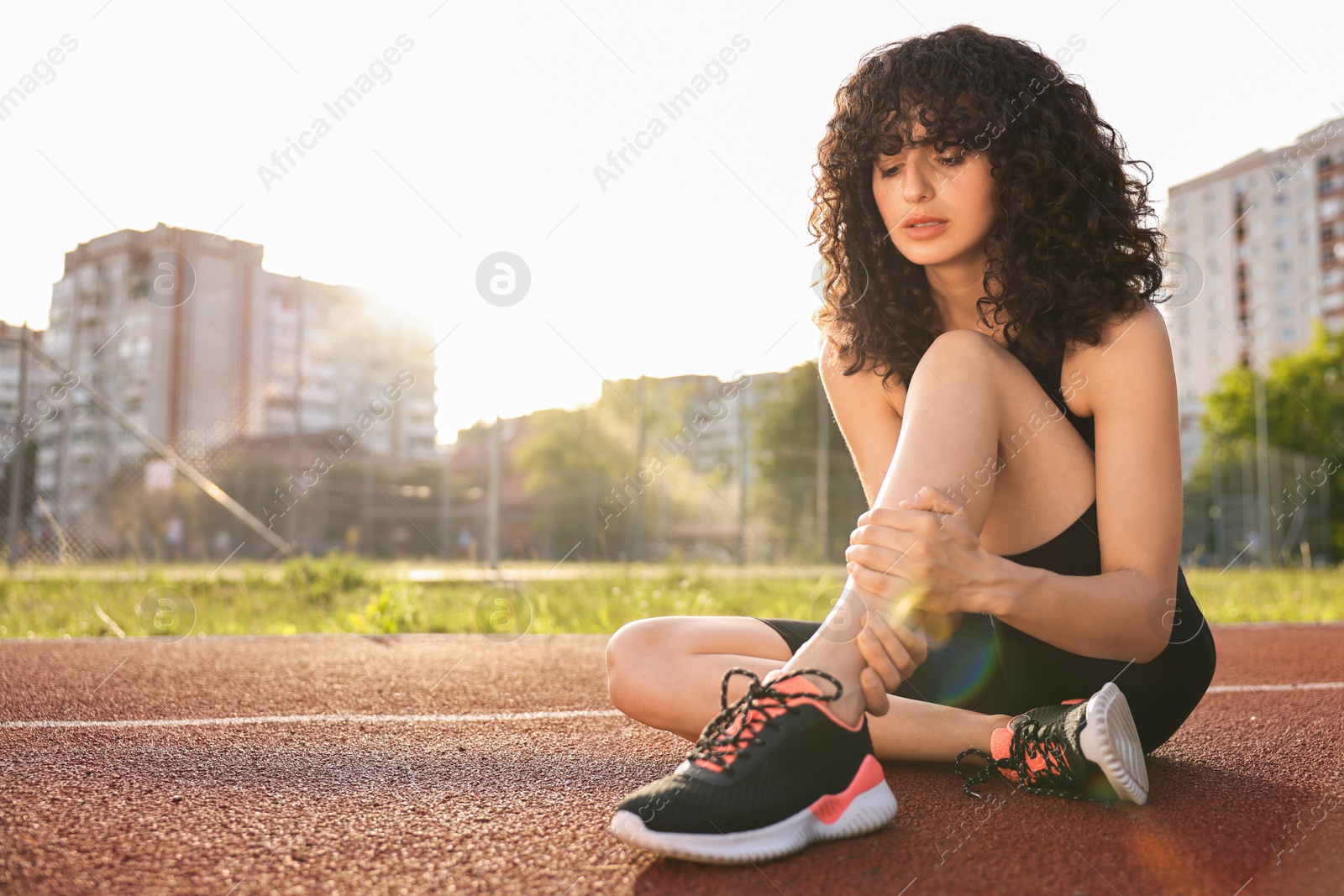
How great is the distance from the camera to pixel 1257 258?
5600cm

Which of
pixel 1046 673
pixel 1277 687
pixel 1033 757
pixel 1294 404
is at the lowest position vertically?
pixel 1277 687

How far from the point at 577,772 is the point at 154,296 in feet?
126

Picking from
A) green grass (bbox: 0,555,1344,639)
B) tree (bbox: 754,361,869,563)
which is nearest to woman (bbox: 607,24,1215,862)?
green grass (bbox: 0,555,1344,639)

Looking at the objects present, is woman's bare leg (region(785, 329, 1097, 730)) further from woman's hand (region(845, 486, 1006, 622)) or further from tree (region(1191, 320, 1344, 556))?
tree (region(1191, 320, 1344, 556))

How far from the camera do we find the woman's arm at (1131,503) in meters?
1.54

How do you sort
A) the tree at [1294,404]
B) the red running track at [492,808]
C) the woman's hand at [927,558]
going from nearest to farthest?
the red running track at [492,808] → the woman's hand at [927,558] → the tree at [1294,404]

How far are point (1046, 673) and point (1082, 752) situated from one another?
0.70 feet

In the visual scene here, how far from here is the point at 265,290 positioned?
38594 mm

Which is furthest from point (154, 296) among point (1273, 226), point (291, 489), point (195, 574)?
point (1273, 226)

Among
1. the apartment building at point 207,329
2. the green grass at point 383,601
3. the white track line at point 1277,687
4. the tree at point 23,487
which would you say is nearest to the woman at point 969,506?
the white track line at point 1277,687

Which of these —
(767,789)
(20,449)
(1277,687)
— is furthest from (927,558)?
(20,449)

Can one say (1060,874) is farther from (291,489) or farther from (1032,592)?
(291,489)

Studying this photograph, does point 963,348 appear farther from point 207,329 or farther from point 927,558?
point 207,329

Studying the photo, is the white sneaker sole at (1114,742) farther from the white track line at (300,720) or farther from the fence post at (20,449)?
the fence post at (20,449)
